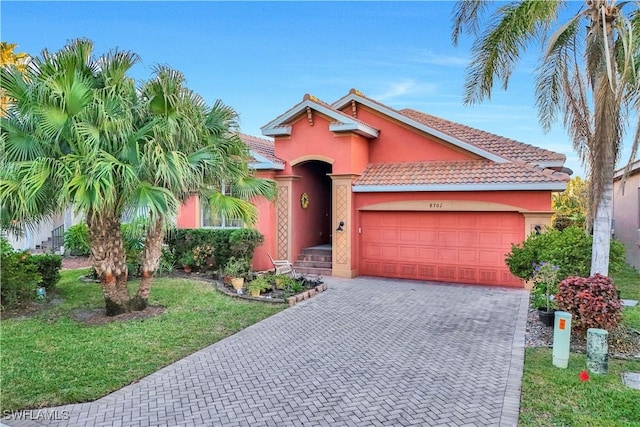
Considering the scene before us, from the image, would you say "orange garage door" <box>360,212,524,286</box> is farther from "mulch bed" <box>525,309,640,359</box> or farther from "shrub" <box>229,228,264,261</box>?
"mulch bed" <box>525,309,640,359</box>

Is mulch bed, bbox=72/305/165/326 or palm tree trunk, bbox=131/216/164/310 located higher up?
palm tree trunk, bbox=131/216/164/310

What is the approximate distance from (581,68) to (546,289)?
5021mm

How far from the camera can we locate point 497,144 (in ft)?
49.8

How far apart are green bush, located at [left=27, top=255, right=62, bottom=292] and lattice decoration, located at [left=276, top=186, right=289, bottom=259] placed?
7.38 meters

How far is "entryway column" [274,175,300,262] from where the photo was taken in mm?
15922

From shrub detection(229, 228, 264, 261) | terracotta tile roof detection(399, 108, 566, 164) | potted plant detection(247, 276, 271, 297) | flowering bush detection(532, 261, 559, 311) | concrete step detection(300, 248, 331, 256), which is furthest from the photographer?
concrete step detection(300, 248, 331, 256)

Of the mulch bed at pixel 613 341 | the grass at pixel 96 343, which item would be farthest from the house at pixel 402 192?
the grass at pixel 96 343

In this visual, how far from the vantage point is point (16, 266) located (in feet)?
33.2

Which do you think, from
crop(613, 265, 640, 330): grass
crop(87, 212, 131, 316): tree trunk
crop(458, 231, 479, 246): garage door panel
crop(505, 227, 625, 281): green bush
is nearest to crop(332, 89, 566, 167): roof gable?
crop(458, 231, 479, 246): garage door panel

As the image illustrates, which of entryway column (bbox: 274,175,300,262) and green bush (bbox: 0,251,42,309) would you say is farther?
entryway column (bbox: 274,175,300,262)

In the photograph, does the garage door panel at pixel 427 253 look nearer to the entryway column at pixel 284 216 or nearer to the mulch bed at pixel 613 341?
the entryway column at pixel 284 216

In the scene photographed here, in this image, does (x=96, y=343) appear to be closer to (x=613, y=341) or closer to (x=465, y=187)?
(x=613, y=341)

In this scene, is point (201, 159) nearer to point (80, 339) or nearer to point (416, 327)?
point (80, 339)

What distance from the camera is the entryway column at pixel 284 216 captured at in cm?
1592
